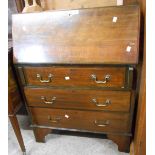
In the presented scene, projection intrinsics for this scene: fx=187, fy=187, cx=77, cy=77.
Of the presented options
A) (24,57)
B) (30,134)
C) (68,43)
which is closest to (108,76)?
(68,43)

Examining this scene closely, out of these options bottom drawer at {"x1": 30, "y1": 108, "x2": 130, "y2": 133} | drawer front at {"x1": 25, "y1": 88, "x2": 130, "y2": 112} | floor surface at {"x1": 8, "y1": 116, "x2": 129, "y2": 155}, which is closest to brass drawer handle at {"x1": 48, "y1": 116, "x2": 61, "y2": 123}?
bottom drawer at {"x1": 30, "y1": 108, "x2": 130, "y2": 133}

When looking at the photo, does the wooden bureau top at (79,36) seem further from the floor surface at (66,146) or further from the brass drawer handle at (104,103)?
the floor surface at (66,146)

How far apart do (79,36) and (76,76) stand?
0.89 ft

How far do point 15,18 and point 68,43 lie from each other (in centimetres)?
48

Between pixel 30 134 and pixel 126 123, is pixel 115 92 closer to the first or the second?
pixel 126 123

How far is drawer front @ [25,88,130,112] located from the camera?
131 cm

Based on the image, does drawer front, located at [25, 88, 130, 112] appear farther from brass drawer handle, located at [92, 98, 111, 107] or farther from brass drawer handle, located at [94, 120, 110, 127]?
brass drawer handle, located at [94, 120, 110, 127]

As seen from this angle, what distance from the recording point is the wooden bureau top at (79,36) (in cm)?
117

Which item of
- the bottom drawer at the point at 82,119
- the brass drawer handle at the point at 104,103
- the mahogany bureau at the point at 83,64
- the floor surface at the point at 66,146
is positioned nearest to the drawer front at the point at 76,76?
the mahogany bureau at the point at 83,64

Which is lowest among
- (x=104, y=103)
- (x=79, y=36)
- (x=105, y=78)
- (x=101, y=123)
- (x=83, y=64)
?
(x=101, y=123)

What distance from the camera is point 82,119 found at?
1495mm

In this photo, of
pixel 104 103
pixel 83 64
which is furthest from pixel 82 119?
pixel 83 64

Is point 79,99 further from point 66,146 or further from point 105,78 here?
point 66,146

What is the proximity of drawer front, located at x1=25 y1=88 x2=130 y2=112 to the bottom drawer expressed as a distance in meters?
0.06
